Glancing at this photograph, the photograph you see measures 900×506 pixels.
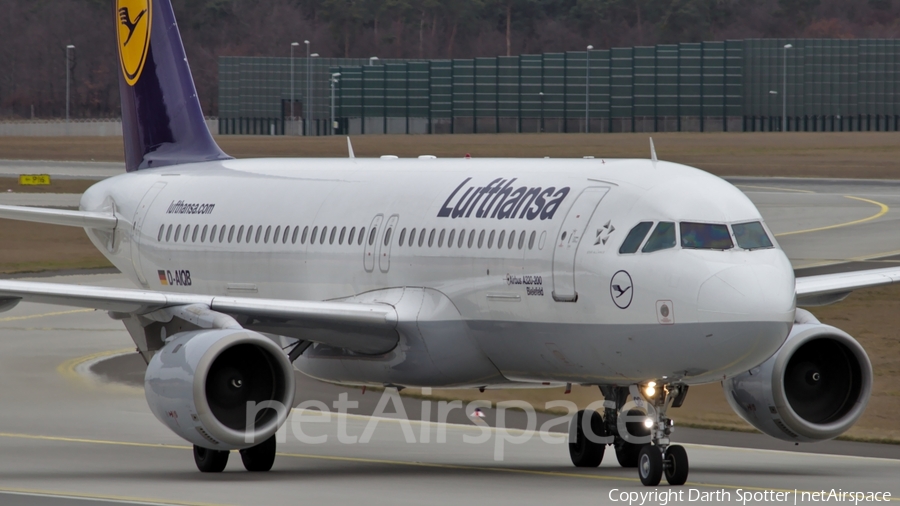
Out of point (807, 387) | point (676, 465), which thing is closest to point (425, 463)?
point (676, 465)

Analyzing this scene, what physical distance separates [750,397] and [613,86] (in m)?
111

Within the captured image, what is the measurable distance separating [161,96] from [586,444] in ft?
39.9

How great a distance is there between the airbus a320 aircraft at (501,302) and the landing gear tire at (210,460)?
25 mm

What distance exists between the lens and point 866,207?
62.9 meters

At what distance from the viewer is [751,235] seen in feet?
53.9

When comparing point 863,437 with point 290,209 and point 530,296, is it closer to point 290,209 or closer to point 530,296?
point 530,296

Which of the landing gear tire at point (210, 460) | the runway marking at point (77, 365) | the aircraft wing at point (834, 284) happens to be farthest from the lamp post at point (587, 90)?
the landing gear tire at point (210, 460)

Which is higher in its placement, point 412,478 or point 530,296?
point 530,296

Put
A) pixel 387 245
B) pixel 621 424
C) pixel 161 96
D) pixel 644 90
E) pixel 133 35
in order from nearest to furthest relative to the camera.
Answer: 1. pixel 621 424
2. pixel 387 245
3. pixel 161 96
4. pixel 133 35
5. pixel 644 90

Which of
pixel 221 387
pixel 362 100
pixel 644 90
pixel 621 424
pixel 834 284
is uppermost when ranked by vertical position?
pixel 834 284

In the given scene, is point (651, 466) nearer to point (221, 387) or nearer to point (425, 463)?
point (425, 463)

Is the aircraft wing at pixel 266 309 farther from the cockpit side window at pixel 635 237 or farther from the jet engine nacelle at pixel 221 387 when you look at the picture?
the cockpit side window at pixel 635 237

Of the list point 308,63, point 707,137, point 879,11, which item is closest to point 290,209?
point 707,137

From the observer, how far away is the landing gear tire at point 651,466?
16078 millimetres
